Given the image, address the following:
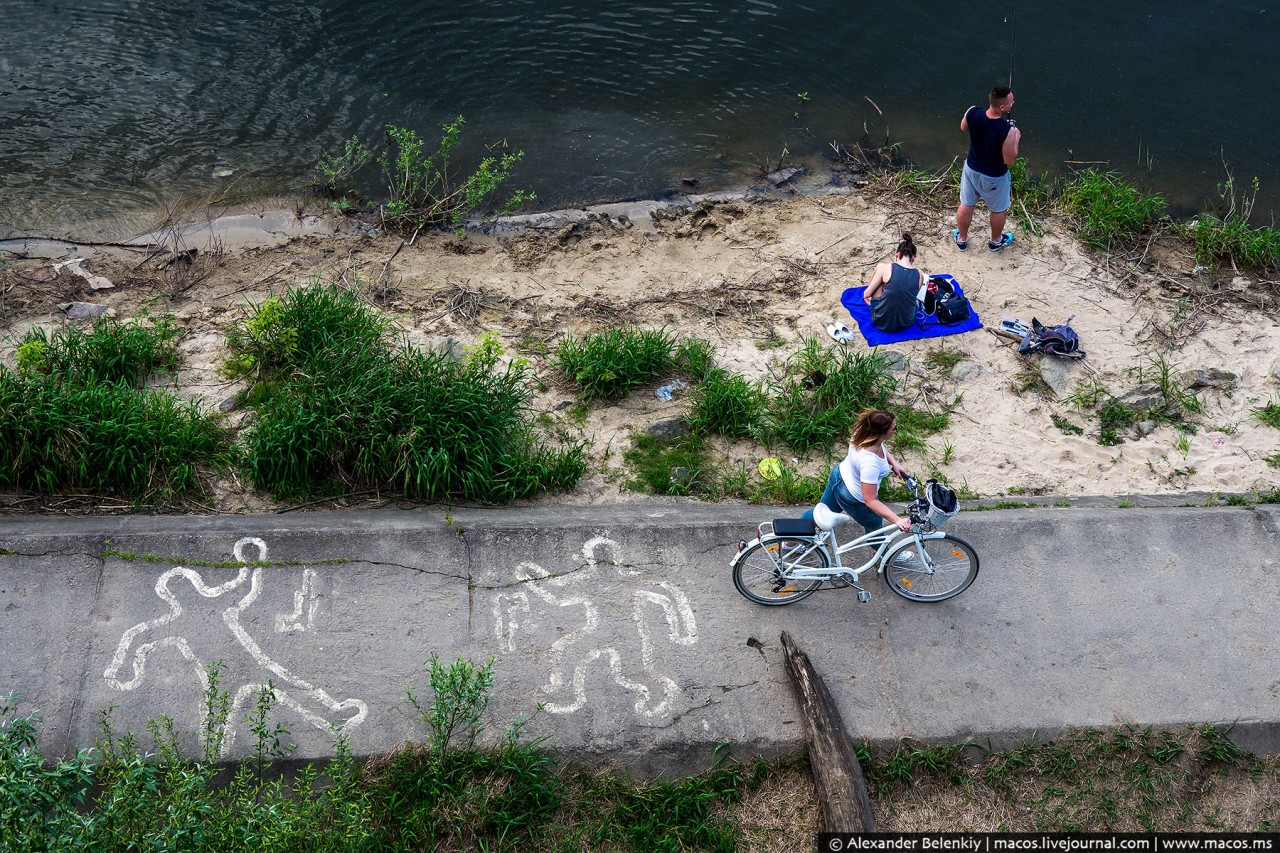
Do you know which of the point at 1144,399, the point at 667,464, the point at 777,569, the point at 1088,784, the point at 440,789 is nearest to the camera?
the point at 440,789

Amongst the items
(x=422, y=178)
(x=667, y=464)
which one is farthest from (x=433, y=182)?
(x=667, y=464)

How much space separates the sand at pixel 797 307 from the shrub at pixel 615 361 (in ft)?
0.51

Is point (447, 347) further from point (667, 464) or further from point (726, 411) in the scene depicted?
point (726, 411)

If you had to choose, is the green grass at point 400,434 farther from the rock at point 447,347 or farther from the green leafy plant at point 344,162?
the green leafy plant at point 344,162

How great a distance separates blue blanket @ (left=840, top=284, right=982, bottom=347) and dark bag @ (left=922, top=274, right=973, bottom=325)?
48mm

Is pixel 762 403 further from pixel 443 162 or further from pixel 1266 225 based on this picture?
pixel 1266 225

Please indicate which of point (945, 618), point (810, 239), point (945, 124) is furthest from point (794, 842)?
point (945, 124)

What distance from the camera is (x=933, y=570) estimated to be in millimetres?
6500

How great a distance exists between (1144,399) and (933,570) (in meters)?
3.45

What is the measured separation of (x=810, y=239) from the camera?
34.9 ft

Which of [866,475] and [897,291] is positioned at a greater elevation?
[866,475]

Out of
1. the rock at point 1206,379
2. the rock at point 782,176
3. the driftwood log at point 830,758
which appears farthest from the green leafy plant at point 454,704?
the rock at point 782,176

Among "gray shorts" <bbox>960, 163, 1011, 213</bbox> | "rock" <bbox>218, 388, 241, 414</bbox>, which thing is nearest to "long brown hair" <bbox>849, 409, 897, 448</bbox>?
"rock" <bbox>218, 388, 241, 414</bbox>

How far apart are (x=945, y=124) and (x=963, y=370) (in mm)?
5355
